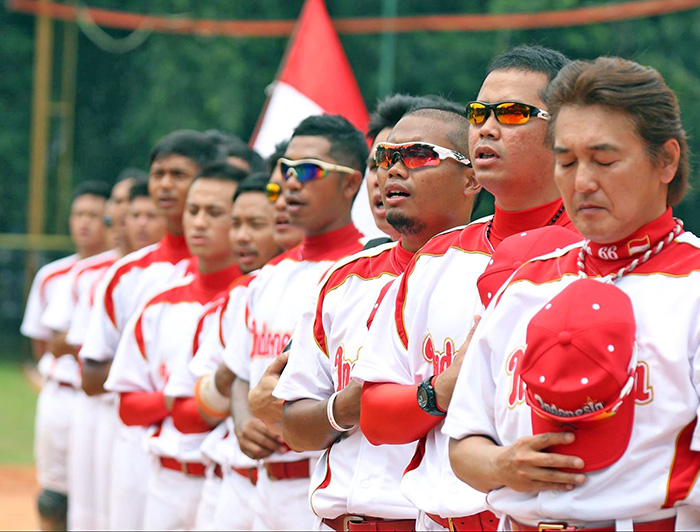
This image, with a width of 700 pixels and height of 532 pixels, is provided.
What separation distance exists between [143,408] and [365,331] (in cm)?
287

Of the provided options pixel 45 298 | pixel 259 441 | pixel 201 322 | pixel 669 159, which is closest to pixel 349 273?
pixel 259 441

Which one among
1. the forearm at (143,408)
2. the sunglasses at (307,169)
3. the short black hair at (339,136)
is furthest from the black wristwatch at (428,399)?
the forearm at (143,408)

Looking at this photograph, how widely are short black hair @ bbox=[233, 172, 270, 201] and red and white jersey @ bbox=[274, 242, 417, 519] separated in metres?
1.98

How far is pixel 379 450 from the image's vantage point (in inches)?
147

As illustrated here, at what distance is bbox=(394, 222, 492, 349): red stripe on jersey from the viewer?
339cm

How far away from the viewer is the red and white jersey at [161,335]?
640cm

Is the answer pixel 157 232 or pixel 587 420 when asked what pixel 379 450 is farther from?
pixel 157 232

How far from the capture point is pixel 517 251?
2910mm

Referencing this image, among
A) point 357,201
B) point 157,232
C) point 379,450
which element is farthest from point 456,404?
point 157,232

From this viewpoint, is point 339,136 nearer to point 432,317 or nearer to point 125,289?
point 432,317

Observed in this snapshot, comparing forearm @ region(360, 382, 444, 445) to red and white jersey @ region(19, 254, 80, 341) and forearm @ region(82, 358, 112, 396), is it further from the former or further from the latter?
red and white jersey @ region(19, 254, 80, 341)

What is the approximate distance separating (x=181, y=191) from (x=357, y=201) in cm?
188


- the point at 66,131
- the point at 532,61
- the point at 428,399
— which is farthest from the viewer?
the point at 66,131

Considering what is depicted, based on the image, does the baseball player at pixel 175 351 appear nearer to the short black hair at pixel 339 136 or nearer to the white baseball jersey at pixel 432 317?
the short black hair at pixel 339 136
